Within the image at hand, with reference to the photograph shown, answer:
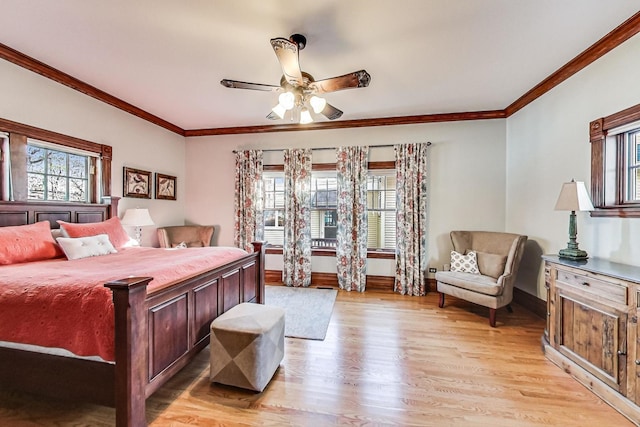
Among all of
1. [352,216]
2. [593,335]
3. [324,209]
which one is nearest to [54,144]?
[324,209]

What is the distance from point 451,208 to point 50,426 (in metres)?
4.95

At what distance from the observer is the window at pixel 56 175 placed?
3078mm

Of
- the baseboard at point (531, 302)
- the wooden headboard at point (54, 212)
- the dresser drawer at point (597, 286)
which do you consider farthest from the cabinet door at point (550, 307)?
the wooden headboard at point (54, 212)

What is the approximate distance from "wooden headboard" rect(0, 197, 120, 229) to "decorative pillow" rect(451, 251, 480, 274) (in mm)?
4809

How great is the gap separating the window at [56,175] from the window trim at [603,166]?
577 cm

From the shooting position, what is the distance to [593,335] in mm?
2168

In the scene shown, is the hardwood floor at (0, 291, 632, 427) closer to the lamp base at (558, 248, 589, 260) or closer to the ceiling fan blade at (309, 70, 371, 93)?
the lamp base at (558, 248, 589, 260)

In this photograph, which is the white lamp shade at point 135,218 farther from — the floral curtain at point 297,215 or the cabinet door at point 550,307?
the cabinet door at point 550,307

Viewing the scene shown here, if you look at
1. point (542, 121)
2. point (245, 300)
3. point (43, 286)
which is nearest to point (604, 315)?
point (542, 121)

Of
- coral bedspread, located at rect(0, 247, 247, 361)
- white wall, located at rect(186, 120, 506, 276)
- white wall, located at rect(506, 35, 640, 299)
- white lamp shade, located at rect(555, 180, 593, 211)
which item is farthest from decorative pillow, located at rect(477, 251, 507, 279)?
coral bedspread, located at rect(0, 247, 247, 361)

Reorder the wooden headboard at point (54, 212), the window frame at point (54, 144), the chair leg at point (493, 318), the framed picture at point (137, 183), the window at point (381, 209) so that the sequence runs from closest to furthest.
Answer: the wooden headboard at point (54, 212), the window frame at point (54, 144), the chair leg at point (493, 318), the framed picture at point (137, 183), the window at point (381, 209)

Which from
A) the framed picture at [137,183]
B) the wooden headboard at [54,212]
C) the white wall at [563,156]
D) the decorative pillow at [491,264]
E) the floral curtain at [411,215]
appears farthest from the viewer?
the floral curtain at [411,215]

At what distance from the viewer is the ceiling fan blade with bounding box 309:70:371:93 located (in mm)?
2314

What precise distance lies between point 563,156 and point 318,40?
2.99 meters
